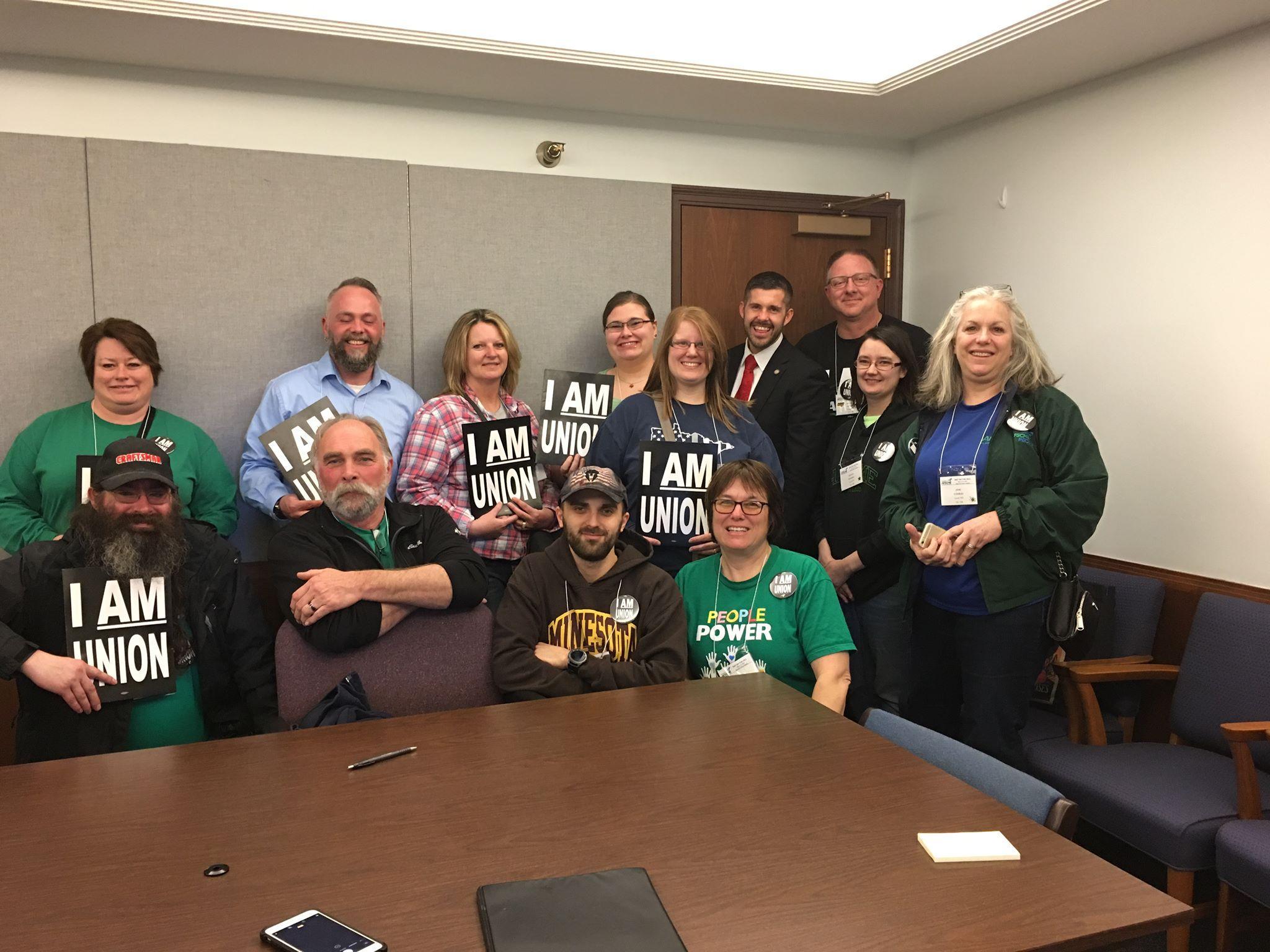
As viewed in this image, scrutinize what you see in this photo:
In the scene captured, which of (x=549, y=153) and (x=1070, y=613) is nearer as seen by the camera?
(x=1070, y=613)

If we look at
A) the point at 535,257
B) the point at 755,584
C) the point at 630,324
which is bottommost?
the point at 755,584

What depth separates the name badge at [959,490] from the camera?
2.96 m

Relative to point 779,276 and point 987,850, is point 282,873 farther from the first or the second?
point 779,276

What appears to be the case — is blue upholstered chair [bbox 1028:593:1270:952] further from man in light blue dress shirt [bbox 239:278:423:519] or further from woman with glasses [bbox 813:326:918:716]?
man in light blue dress shirt [bbox 239:278:423:519]

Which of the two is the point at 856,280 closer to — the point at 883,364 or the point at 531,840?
the point at 883,364

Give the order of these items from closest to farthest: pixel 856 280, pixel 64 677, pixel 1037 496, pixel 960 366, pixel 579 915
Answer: pixel 579 915 < pixel 64 677 < pixel 1037 496 < pixel 960 366 < pixel 856 280

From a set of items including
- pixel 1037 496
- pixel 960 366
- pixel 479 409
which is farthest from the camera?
pixel 479 409

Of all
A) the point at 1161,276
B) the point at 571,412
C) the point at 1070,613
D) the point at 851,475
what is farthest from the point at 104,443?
the point at 1161,276

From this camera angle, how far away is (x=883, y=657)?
3.42m

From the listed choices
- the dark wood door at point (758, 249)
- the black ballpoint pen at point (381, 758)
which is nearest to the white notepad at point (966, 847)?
the black ballpoint pen at point (381, 758)

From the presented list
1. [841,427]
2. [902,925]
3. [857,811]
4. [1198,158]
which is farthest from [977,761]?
[1198,158]

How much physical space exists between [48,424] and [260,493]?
29.9 inches

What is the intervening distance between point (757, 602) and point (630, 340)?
1.45 m

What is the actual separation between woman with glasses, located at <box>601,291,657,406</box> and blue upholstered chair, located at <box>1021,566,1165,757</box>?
187 centimetres
